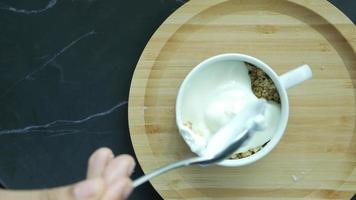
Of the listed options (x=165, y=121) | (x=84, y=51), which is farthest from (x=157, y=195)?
(x=84, y=51)

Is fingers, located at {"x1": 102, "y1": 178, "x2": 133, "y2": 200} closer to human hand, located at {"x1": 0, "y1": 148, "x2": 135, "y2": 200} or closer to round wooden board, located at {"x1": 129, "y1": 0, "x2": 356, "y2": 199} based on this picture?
Answer: human hand, located at {"x1": 0, "y1": 148, "x2": 135, "y2": 200}

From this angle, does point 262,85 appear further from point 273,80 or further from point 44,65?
point 44,65

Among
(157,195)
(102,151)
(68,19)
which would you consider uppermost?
(68,19)

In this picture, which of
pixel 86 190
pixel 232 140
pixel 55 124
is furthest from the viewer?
pixel 55 124

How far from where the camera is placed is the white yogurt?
0.71 meters

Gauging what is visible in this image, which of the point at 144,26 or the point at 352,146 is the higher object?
the point at 144,26

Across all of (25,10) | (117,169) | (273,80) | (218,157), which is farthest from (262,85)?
(25,10)

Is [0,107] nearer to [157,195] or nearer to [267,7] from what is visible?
[157,195]

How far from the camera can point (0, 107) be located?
2.70 ft

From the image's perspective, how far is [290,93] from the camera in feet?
2.43

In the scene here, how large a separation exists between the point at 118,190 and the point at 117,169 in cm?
4

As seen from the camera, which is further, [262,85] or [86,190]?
[262,85]

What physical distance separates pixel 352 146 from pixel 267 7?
246 millimetres

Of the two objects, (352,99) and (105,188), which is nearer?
(105,188)
